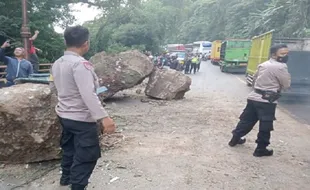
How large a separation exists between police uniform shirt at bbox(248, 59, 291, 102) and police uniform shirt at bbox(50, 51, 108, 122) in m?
2.80

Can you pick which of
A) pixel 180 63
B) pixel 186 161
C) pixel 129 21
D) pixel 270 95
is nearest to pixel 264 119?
pixel 270 95

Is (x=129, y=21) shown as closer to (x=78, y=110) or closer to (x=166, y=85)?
(x=166, y=85)

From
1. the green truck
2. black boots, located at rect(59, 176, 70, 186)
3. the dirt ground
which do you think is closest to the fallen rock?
the dirt ground

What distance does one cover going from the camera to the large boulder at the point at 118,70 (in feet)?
28.3

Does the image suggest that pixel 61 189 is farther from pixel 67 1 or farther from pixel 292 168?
pixel 67 1

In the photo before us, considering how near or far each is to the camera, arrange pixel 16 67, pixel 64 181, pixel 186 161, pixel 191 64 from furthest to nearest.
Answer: pixel 191 64 < pixel 16 67 < pixel 186 161 < pixel 64 181

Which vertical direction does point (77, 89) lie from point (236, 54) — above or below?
above

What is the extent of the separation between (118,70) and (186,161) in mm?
4606

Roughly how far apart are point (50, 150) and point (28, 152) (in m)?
0.26

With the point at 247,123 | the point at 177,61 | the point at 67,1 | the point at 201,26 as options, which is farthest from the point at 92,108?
the point at 201,26

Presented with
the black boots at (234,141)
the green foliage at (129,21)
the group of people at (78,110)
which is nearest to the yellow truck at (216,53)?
the green foliage at (129,21)

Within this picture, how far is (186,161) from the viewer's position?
4.59 meters

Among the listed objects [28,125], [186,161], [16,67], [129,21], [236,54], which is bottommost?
[186,161]

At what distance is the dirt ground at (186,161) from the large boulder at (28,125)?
0.17 m
